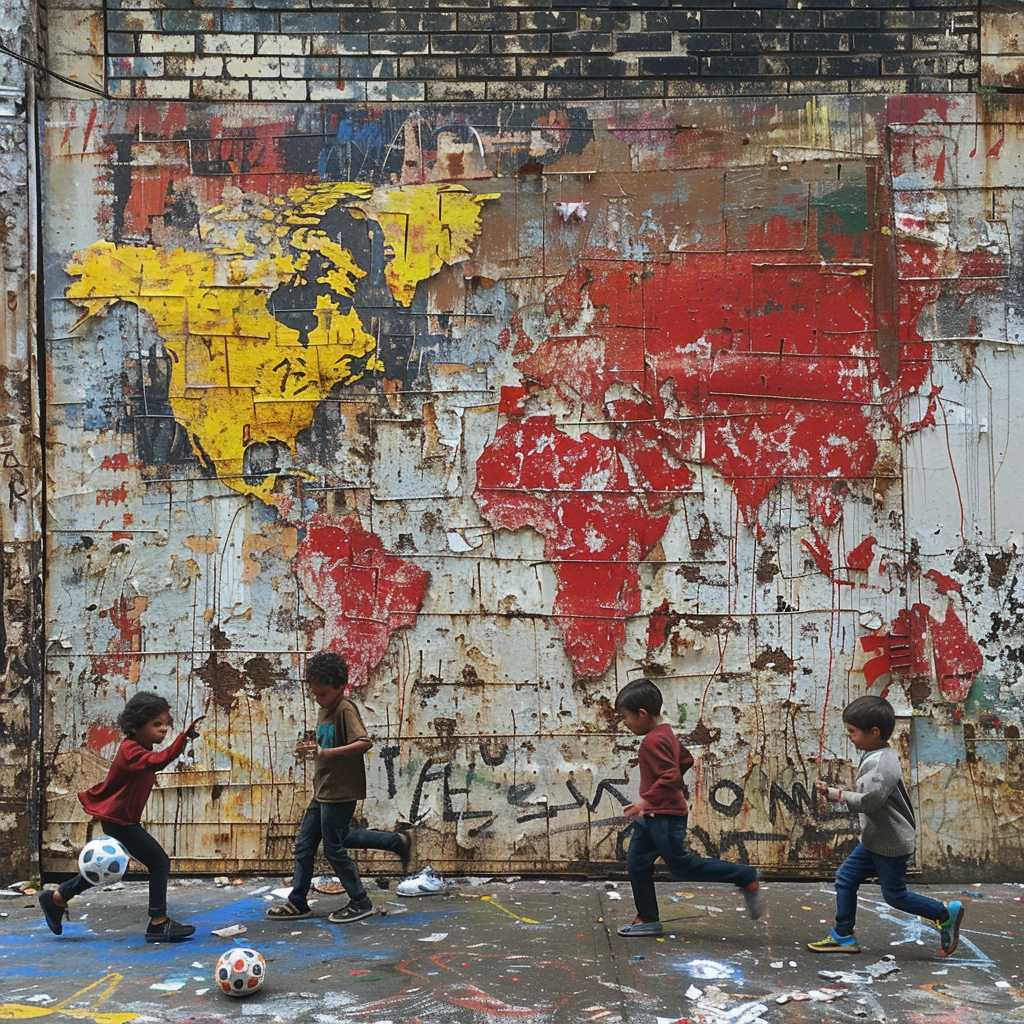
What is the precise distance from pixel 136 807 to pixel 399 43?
427 centimetres

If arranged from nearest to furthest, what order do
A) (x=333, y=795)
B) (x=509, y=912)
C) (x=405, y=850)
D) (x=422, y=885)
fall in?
1. (x=333, y=795)
2. (x=509, y=912)
3. (x=405, y=850)
4. (x=422, y=885)

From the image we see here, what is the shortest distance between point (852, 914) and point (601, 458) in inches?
102

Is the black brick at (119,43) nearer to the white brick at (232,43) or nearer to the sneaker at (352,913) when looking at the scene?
the white brick at (232,43)

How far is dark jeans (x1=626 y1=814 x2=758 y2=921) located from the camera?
14.9 feet

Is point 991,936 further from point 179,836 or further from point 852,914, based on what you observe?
point 179,836

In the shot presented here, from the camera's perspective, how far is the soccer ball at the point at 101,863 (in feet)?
14.9

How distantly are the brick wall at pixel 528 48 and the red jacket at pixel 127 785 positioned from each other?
360 cm

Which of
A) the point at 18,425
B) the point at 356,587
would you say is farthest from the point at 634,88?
the point at 18,425

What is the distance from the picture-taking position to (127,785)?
466 centimetres

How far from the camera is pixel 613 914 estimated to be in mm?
4961

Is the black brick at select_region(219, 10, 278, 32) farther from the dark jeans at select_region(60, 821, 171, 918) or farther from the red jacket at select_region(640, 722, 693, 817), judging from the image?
the red jacket at select_region(640, 722, 693, 817)

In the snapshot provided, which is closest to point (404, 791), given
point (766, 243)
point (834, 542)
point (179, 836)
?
point (179, 836)

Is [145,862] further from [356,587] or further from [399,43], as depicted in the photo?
[399,43]

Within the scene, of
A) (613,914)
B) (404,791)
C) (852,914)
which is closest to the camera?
(852,914)
